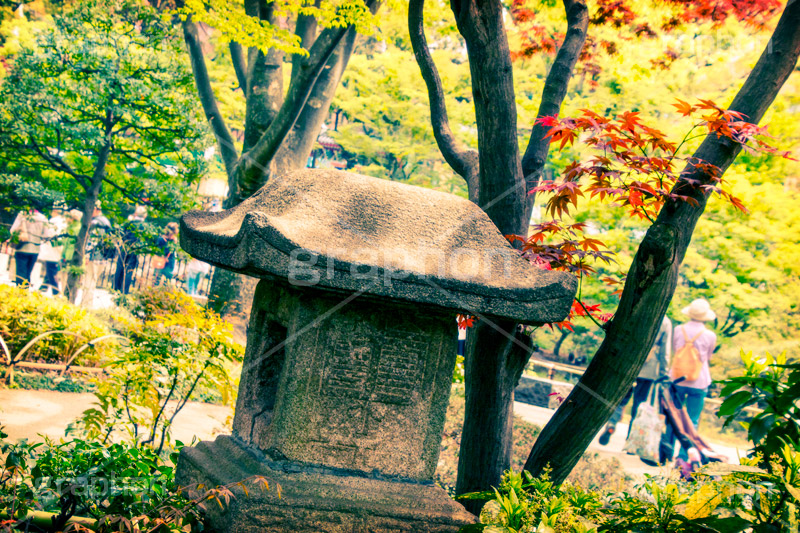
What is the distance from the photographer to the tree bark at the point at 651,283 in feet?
10.4

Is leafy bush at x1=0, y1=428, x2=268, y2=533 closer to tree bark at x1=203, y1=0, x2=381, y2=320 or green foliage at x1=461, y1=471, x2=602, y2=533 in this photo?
green foliage at x1=461, y1=471, x2=602, y2=533

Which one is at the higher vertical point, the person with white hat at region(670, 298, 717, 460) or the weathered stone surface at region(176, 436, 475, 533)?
the person with white hat at region(670, 298, 717, 460)

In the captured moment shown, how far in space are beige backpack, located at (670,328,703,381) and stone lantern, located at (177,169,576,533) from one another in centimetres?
547

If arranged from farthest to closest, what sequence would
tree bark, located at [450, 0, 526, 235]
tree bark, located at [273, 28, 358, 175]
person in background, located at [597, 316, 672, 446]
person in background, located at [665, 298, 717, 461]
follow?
tree bark, located at [273, 28, 358, 175] < person in background, located at [597, 316, 672, 446] < person in background, located at [665, 298, 717, 461] < tree bark, located at [450, 0, 526, 235]

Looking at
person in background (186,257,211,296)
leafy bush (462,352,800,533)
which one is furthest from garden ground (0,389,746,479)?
person in background (186,257,211,296)

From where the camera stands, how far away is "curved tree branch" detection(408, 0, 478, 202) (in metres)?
3.93

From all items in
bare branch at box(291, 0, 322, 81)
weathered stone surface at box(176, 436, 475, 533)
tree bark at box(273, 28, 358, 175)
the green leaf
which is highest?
bare branch at box(291, 0, 322, 81)

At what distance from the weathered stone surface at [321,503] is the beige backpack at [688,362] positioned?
18.0 ft

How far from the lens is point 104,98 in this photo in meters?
9.18

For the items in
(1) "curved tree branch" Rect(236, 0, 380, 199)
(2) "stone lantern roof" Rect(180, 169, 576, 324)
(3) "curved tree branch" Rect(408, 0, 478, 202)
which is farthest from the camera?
(1) "curved tree branch" Rect(236, 0, 380, 199)

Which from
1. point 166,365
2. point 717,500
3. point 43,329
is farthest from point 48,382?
point 717,500

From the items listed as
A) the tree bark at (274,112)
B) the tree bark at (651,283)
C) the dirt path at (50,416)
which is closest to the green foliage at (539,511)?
the tree bark at (651,283)

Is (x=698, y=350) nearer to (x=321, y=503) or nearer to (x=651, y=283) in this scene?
(x=651, y=283)

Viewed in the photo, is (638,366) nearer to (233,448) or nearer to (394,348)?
(394,348)
